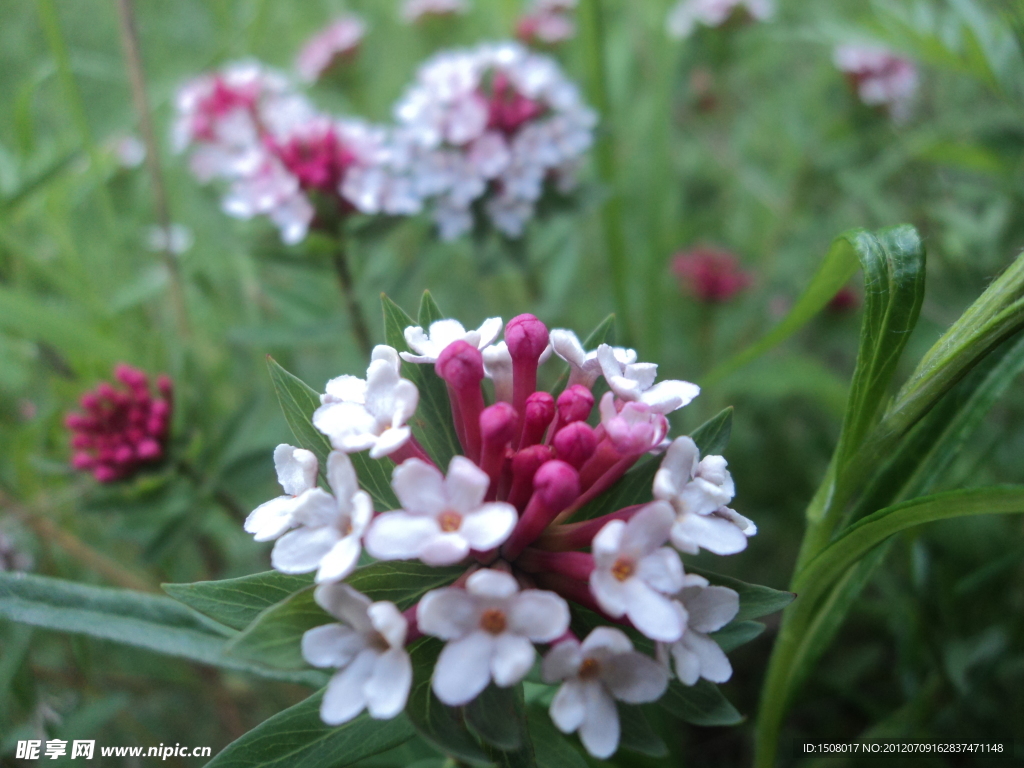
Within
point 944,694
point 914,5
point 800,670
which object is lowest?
point 944,694

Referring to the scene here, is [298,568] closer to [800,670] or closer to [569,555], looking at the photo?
[569,555]

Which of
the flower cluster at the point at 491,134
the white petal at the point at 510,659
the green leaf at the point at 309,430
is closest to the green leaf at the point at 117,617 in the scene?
the green leaf at the point at 309,430

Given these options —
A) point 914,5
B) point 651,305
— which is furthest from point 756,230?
point 914,5

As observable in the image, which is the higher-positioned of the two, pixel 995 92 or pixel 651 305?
pixel 995 92

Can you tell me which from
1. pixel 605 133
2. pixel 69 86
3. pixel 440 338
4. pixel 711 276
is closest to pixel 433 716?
pixel 440 338

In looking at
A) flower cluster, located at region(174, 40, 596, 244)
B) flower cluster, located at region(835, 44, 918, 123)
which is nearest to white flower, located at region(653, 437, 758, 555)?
flower cluster, located at region(174, 40, 596, 244)

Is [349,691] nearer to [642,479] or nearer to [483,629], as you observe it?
[483,629]

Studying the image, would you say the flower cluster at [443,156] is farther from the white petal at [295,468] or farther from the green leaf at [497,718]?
the green leaf at [497,718]
